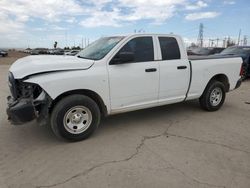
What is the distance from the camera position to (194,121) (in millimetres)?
5273

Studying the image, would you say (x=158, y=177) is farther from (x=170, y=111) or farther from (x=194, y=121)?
(x=170, y=111)

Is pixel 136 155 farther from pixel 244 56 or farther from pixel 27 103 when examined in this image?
pixel 244 56

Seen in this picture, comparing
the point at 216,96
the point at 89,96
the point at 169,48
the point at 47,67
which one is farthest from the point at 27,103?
the point at 216,96

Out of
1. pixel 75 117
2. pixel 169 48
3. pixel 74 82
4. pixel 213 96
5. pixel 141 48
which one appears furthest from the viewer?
pixel 213 96

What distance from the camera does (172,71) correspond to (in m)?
4.96

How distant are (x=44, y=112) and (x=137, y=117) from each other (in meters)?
2.33

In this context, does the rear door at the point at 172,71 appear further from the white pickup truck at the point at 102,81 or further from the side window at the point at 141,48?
the side window at the point at 141,48

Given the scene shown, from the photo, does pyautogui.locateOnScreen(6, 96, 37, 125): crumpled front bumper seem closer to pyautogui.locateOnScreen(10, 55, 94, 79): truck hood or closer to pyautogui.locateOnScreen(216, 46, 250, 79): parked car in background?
pyautogui.locateOnScreen(10, 55, 94, 79): truck hood

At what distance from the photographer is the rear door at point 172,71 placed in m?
4.90

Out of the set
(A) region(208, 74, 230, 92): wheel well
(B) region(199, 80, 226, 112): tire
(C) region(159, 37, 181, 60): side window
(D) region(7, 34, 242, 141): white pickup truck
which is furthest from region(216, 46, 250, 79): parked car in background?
(C) region(159, 37, 181, 60): side window

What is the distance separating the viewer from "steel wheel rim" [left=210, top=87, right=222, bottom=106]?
599cm

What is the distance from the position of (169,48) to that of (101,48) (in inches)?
58.3

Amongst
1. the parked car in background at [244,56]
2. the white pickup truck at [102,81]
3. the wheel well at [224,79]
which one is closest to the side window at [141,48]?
the white pickup truck at [102,81]

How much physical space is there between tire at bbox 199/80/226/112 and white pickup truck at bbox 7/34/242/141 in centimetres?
21
